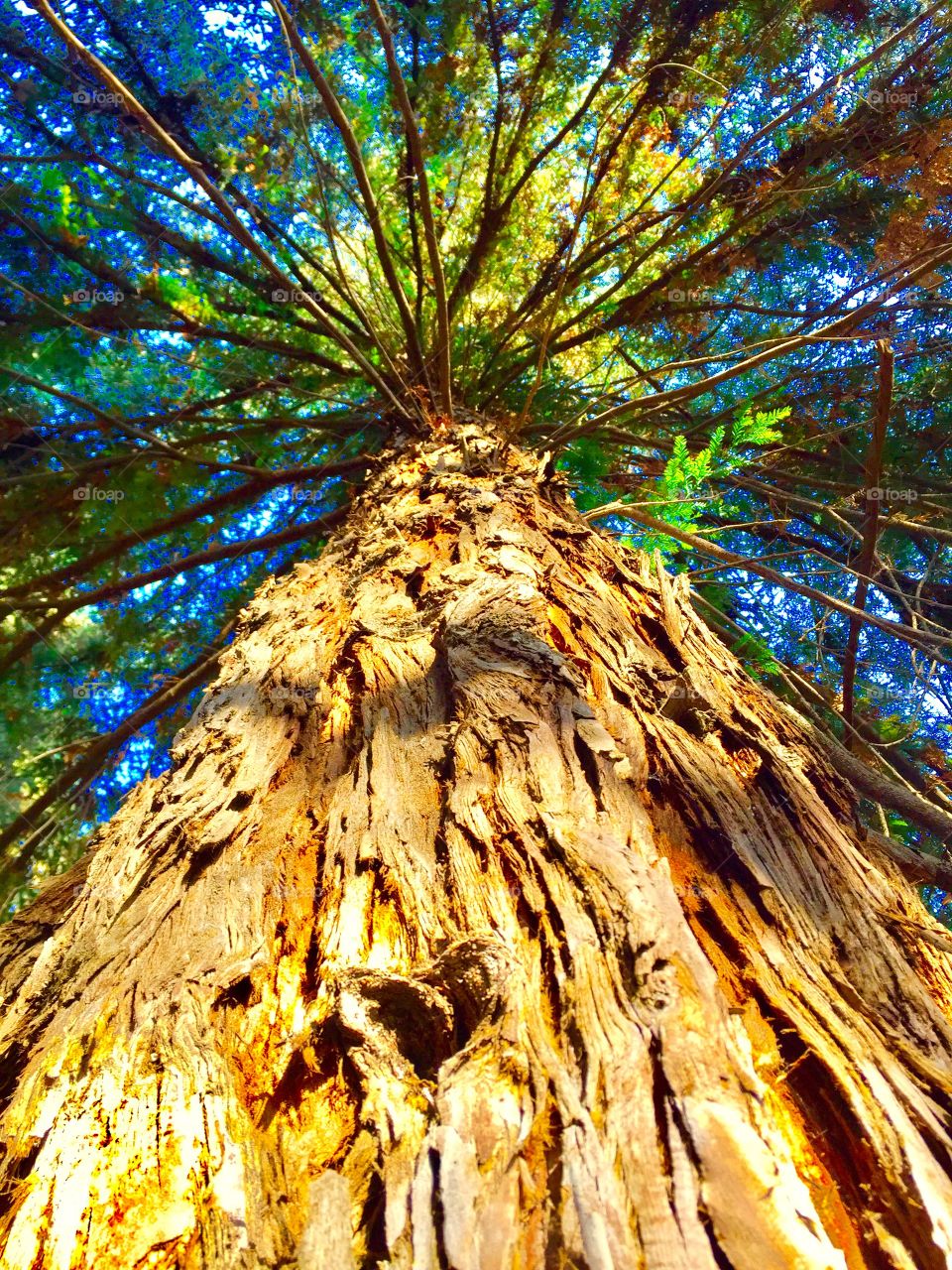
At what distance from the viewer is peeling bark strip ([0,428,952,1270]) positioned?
0.68 meters

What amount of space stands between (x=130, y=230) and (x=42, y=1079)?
426 centimetres

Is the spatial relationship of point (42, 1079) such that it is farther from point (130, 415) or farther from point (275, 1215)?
point (130, 415)

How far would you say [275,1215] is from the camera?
75cm

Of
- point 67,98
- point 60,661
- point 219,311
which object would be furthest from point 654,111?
point 60,661
